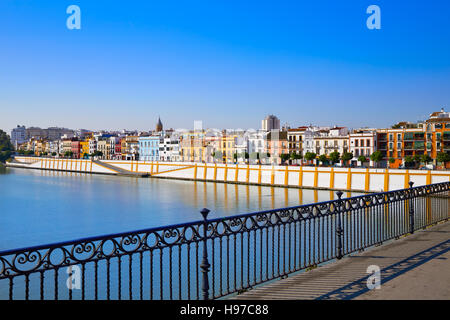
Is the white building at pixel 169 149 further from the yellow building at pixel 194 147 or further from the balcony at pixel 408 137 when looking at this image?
the balcony at pixel 408 137

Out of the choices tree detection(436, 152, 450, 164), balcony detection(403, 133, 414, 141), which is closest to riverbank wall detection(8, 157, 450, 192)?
tree detection(436, 152, 450, 164)

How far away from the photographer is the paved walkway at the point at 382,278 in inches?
228

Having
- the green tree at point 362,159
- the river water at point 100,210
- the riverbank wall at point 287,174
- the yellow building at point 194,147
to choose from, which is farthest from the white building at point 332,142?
the yellow building at point 194,147

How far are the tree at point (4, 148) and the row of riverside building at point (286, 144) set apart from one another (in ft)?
109

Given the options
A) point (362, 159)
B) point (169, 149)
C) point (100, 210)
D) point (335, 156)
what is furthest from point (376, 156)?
point (169, 149)

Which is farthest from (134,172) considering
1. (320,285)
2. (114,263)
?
(320,285)

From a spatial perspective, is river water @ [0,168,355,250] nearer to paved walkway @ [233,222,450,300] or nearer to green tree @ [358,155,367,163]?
green tree @ [358,155,367,163]

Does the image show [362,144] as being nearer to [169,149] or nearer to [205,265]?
[169,149]

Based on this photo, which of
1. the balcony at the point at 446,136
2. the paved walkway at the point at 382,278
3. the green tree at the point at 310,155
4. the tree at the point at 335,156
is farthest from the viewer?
the green tree at the point at 310,155

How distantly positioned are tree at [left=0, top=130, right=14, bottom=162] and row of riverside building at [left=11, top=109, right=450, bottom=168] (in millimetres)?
33075
